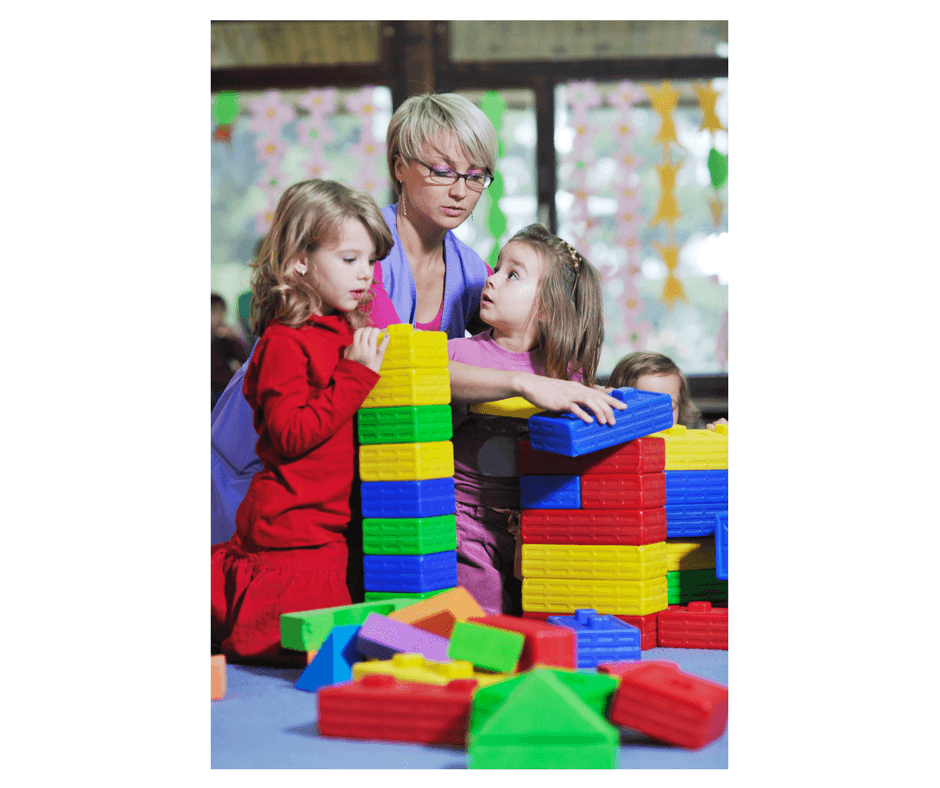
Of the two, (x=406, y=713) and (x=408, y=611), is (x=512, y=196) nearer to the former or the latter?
(x=408, y=611)

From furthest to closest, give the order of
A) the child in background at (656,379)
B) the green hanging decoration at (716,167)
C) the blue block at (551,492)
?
the green hanging decoration at (716,167) → the child in background at (656,379) → the blue block at (551,492)

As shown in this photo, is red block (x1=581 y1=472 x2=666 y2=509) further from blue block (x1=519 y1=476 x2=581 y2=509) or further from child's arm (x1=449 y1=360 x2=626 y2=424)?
child's arm (x1=449 y1=360 x2=626 y2=424)

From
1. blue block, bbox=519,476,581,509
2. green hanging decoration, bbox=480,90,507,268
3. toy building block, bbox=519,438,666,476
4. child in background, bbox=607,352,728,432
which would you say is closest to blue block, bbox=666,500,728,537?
toy building block, bbox=519,438,666,476

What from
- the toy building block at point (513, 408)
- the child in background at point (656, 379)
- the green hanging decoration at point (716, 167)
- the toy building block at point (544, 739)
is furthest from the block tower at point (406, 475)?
the green hanging decoration at point (716, 167)

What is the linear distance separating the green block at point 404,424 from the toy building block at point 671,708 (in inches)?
24.3

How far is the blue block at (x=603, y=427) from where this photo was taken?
5.28 feet

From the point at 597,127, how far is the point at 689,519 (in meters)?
2.16

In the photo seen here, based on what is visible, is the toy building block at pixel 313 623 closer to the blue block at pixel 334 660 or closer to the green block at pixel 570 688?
the blue block at pixel 334 660

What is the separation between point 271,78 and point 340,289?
1705 mm

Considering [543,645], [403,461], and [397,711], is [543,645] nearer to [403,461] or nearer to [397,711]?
[397,711]

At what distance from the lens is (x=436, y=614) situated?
1497 millimetres

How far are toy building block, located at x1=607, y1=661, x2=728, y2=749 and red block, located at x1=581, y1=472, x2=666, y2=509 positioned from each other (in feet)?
1.69

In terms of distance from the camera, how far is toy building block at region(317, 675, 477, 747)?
3.83ft

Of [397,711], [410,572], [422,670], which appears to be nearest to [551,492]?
[410,572]
